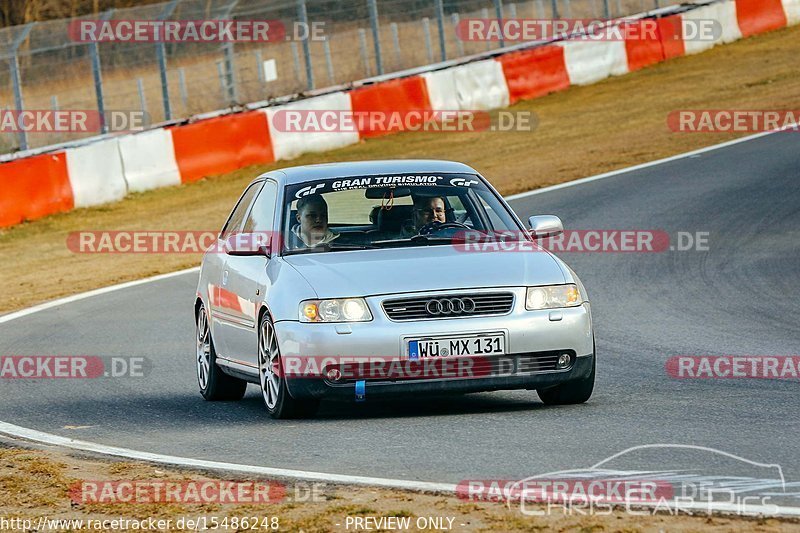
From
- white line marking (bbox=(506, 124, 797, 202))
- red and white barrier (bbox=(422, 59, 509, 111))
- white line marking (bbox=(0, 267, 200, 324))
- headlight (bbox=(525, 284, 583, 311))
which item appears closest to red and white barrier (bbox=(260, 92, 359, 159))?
red and white barrier (bbox=(422, 59, 509, 111))

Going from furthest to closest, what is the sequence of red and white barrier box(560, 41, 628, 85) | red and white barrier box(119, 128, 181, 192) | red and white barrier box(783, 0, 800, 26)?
red and white barrier box(783, 0, 800, 26), red and white barrier box(560, 41, 628, 85), red and white barrier box(119, 128, 181, 192)

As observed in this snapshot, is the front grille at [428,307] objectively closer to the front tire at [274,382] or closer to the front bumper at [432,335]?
the front bumper at [432,335]

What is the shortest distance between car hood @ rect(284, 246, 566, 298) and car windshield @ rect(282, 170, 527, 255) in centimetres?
28

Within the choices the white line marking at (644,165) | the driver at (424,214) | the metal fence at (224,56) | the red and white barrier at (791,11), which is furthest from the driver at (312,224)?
the red and white barrier at (791,11)

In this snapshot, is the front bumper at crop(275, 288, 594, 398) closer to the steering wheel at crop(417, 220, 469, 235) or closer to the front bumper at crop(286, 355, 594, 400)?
the front bumper at crop(286, 355, 594, 400)

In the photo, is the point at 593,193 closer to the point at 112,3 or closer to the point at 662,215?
the point at 662,215

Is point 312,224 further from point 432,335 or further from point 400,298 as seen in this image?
point 432,335

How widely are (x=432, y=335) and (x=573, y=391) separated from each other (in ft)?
3.42

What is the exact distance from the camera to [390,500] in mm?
6363

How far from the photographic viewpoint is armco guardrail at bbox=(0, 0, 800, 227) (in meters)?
22.5

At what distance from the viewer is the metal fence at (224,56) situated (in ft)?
77.7

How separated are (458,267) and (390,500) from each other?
2.50 metres

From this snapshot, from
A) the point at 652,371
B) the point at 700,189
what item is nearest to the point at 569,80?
the point at 700,189

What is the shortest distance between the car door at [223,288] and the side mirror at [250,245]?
30 centimetres
